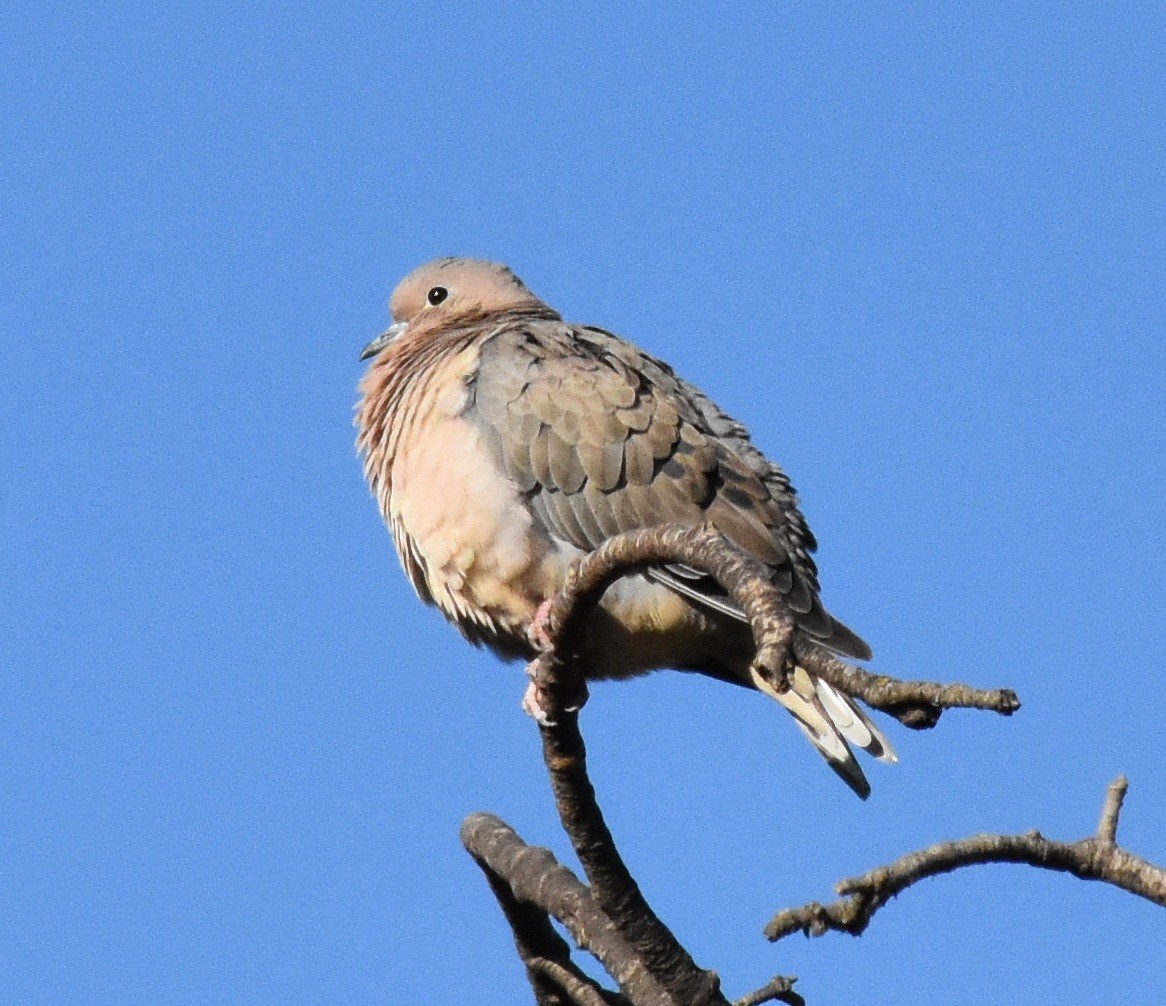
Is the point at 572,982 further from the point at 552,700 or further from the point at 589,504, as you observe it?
the point at 589,504

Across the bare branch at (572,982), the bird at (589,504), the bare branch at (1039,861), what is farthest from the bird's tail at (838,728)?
the bare branch at (1039,861)

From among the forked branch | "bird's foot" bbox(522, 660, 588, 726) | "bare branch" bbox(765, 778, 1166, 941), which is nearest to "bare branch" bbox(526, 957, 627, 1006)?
the forked branch

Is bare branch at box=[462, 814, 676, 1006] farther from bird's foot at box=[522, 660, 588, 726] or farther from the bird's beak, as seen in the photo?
the bird's beak

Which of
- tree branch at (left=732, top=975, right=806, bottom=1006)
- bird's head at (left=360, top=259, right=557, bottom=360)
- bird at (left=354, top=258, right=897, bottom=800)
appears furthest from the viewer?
bird's head at (left=360, top=259, right=557, bottom=360)

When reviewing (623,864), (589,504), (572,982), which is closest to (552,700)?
(623,864)

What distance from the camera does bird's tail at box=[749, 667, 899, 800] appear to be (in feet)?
17.9

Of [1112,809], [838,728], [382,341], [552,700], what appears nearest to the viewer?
[1112,809]

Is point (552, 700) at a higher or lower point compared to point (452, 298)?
lower

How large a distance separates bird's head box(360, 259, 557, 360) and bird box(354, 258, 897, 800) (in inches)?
30.3

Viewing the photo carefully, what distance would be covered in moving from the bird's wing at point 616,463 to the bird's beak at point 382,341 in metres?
1.06

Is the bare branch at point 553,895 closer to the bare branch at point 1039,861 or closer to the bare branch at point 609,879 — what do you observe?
the bare branch at point 609,879

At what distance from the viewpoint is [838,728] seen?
5.51 m

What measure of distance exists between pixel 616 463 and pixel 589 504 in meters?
0.16

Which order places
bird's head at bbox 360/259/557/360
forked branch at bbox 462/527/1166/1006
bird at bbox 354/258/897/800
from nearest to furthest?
forked branch at bbox 462/527/1166/1006 → bird at bbox 354/258/897/800 → bird's head at bbox 360/259/557/360
